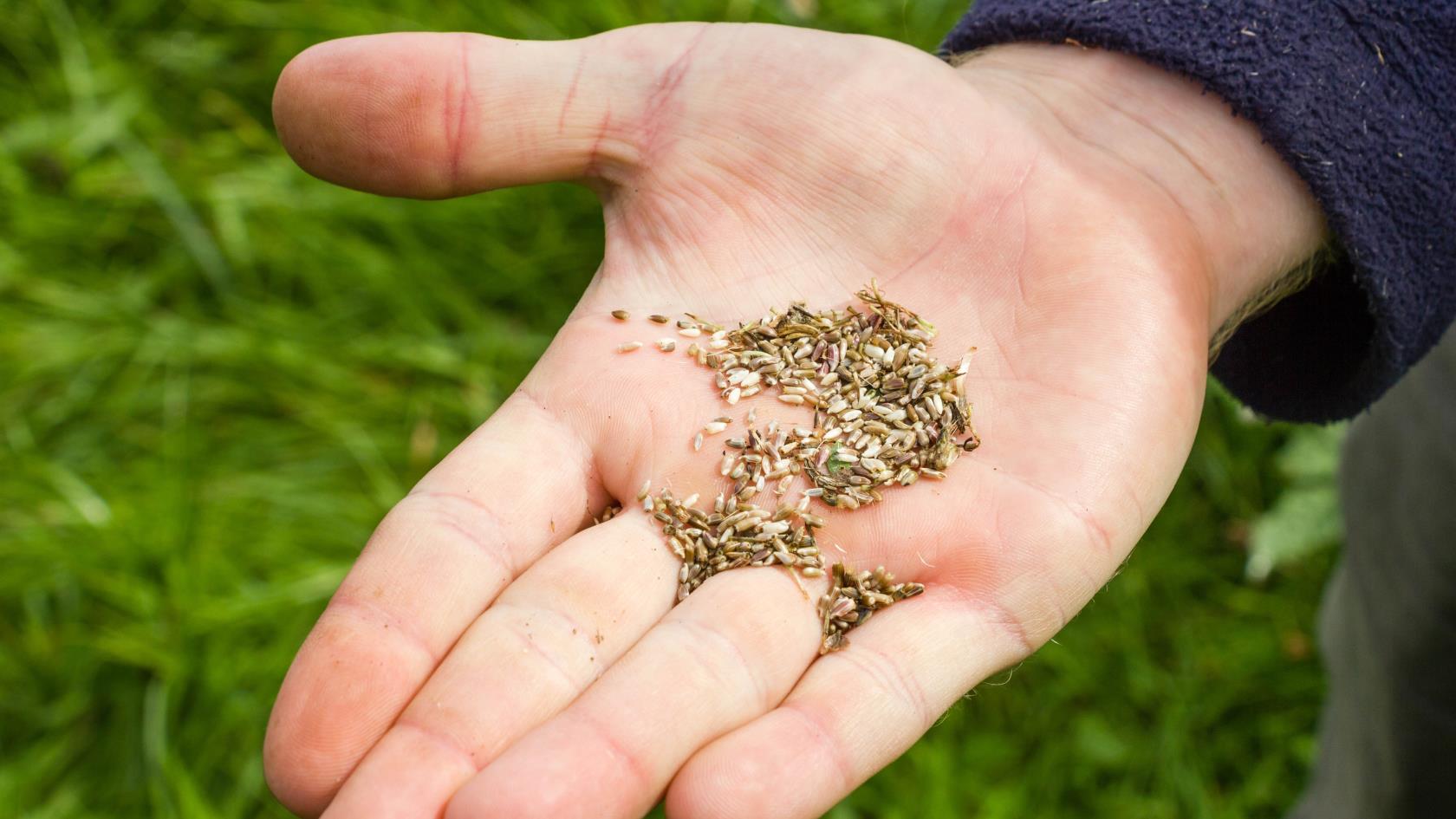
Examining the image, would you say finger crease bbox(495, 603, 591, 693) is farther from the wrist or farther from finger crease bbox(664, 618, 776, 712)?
the wrist

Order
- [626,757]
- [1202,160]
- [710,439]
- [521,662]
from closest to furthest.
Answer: [626,757] < [521,662] < [710,439] < [1202,160]

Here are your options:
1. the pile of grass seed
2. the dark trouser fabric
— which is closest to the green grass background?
the dark trouser fabric

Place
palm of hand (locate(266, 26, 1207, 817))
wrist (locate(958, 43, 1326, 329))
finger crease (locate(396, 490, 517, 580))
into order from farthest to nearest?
wrist (locate(958, 43, 1326, 329)), finger crease (locate(396, 490, 517, 580)), palm of hand (locate(266, 26, 1207, 817))

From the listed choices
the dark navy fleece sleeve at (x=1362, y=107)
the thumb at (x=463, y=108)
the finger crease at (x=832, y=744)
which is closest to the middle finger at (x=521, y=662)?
the finger crease at (x=832, y=744)

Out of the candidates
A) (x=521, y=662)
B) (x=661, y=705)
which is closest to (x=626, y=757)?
(x=661, y=705)

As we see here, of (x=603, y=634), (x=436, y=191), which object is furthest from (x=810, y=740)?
(x=436, y=191)

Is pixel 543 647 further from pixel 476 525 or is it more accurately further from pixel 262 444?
pixel 262 444
